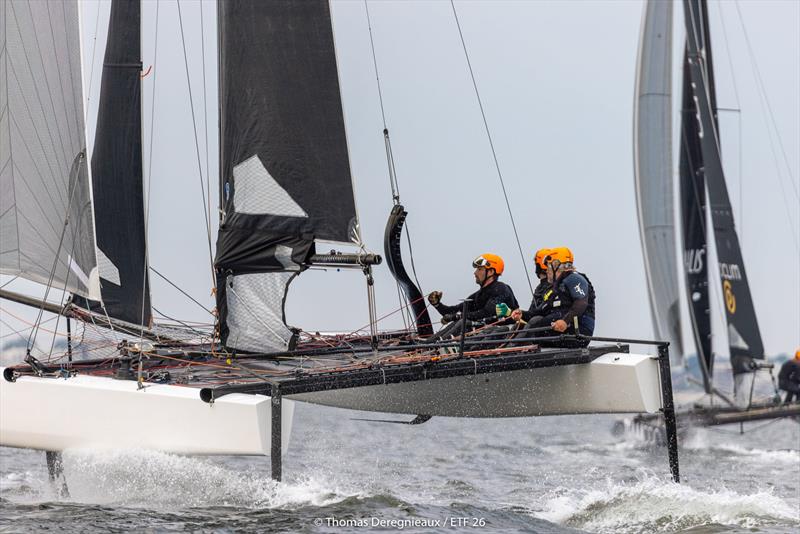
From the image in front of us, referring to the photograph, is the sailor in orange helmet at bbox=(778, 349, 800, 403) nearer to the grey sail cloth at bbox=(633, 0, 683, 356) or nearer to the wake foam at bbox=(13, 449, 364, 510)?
the grey sail cloth at bbox=(633, 0, 683, 356)

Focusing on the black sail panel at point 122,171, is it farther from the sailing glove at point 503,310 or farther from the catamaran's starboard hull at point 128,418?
the sailing glove at point 503,310

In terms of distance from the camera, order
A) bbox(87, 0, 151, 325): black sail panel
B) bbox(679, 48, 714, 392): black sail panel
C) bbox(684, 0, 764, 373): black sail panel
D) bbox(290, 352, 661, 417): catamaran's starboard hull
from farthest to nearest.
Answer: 1. bbox(679, 48, 714, 392): black sail panel
2. bbox(684, 0, 764, 373): black sail panel
3. bbox(87, 0, 151, 325): black sail panel
4. bbox(290, 352, 661, 417): catamaran's starboard hull

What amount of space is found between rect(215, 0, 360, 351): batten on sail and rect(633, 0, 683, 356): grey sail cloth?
15335mm

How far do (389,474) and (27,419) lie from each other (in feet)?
18.0

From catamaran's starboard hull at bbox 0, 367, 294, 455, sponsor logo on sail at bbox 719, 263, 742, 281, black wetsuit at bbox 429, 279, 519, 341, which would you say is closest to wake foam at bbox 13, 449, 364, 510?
catamaran's starboard hull at bbox 0, 367, 294, 455

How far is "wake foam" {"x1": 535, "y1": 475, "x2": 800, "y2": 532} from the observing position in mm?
10586

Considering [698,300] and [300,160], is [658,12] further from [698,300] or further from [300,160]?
[300,160]

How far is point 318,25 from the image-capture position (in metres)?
12.4

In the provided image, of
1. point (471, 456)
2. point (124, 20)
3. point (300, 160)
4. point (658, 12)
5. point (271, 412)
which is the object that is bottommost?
point (471, 456)

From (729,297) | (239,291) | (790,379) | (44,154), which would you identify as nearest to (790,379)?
(790,379)

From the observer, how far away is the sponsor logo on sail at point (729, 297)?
24.5m

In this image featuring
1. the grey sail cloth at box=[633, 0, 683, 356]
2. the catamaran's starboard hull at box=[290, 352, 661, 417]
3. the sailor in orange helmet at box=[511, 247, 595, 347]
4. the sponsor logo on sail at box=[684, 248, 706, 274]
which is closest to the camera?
the catamaran's starboard hull at box=[290, 352, 661, 417]

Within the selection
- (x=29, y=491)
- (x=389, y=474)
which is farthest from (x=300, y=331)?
(x=389, y=474)

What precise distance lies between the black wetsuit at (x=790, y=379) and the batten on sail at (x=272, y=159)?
1178 centimetres
